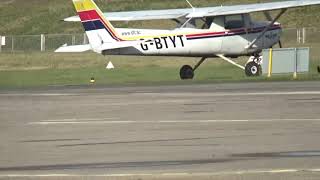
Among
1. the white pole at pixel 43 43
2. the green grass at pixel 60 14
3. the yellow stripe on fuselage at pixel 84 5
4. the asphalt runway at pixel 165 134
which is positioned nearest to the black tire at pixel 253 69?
the yellow stripe on fuselage at pixel 84 5

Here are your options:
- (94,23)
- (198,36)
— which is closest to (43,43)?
(94,23)

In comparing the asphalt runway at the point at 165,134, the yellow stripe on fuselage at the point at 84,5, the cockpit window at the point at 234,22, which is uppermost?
the yellow stripe on fuselage at the point at 84,5

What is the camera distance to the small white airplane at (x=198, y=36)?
1528 inches

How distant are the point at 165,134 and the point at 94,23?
2618 centimetres

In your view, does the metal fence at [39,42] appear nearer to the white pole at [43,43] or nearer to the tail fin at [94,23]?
the white pole at [43,43]

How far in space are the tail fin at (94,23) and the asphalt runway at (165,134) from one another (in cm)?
1439

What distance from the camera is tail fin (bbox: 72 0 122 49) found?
40.5m

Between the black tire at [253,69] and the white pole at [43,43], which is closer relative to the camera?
the black tire at [253,69]

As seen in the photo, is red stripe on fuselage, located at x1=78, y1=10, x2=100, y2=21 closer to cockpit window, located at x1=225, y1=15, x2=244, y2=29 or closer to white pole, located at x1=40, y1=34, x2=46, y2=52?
cockpit window, located at x1=225, y1=15, x2=244, y2=29

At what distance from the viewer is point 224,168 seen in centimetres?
1112

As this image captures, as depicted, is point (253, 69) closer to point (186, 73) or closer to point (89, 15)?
point (186, 73)

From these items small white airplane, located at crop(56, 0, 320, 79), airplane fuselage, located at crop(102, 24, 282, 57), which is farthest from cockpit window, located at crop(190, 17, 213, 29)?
airplane fuselage, located at crop(102, 24, 282, 57)

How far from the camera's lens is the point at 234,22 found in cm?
4062

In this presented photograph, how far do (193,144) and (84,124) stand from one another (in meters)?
4.30
